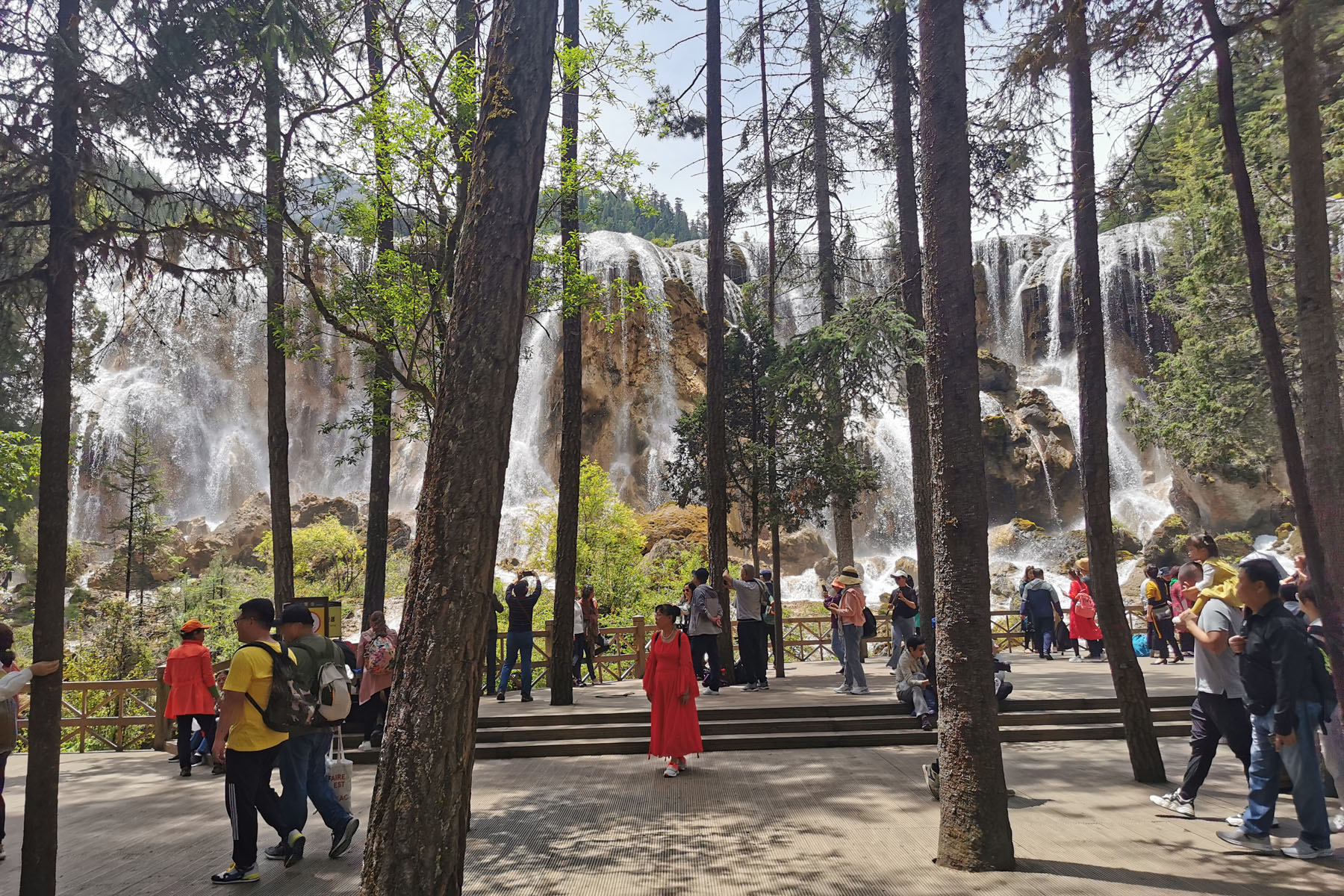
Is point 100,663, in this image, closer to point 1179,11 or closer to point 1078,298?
point 1078,298

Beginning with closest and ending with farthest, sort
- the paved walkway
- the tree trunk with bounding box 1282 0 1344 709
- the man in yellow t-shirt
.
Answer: the paved walkway < the man in yellow t-shirt < the tree trunk with bounding box 1282 0 1344 709

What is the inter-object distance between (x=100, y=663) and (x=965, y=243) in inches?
743

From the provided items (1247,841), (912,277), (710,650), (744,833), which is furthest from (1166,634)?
(744,833)

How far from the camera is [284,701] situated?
5.20 meters

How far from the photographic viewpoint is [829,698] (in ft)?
34.3

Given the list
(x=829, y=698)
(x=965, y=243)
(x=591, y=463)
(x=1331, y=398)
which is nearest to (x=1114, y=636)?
(x=1331, y=398)

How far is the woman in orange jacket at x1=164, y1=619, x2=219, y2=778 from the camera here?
8.74m

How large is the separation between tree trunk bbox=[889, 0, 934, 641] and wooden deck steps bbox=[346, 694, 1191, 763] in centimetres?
199

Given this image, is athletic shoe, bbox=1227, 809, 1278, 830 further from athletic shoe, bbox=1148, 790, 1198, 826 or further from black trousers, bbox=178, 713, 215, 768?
black trousers, bbox=178, 713, 215, 768

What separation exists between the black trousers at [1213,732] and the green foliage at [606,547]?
15607 millimetres

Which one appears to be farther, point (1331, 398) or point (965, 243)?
point (1331, 398)

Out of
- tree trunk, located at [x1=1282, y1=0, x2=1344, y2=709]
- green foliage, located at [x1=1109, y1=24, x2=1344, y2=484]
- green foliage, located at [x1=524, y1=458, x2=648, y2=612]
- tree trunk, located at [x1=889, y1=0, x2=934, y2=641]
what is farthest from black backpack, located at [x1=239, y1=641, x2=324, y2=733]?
green foliage, located at [x1=1109, y1=24, x2=1344, y2=484]

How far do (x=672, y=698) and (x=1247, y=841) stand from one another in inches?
175

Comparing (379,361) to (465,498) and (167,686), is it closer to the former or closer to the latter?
(167,686)
